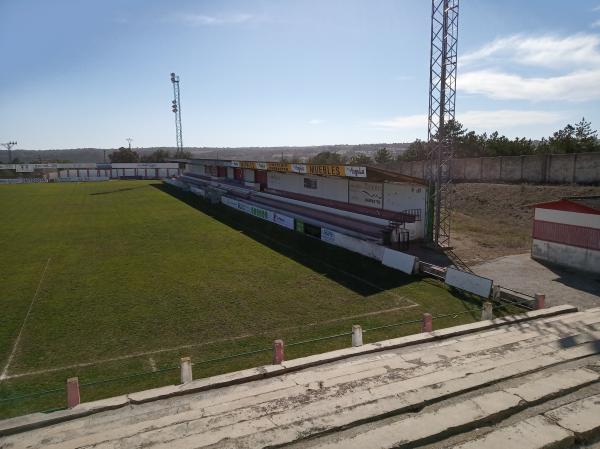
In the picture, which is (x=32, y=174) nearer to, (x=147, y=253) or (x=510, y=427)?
(x=147, y=253)

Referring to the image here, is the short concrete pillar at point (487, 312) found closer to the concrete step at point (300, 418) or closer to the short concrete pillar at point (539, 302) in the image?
the short concrete pillar at point (539, 302)

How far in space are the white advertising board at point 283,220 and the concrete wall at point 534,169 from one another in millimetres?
9620

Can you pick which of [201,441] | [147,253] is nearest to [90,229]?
[147,253]

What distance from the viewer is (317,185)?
121 feet

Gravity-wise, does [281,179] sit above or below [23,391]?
above

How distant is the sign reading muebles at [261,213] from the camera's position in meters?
31.8

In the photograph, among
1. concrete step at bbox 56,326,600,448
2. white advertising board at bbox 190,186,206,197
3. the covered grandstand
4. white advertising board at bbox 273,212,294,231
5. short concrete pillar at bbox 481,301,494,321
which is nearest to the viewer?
concrete step at bbox 56,326,600,448

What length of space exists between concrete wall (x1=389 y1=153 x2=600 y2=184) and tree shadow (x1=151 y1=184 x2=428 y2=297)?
9.42 metres

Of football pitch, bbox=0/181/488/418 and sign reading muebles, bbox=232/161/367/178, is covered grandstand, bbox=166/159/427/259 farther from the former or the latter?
football pitch, bbox=0/181/488/418

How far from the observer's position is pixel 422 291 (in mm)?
17359

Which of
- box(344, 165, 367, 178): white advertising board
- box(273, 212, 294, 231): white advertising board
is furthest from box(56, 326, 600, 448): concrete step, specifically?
box(273, 212, 294, 231): white advertising board

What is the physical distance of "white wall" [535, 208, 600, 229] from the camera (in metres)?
18.8

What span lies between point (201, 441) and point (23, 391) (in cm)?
566

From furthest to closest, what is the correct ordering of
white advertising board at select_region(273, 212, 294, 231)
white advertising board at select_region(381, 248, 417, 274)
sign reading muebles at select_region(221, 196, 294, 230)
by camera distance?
1. sign reading muebles at select_region(221, 196, 294, 230)
2. white advertising board at select_region(273, 212, 294, 231)
3. white advertising board at select_region(381, 248, 417, 274)
